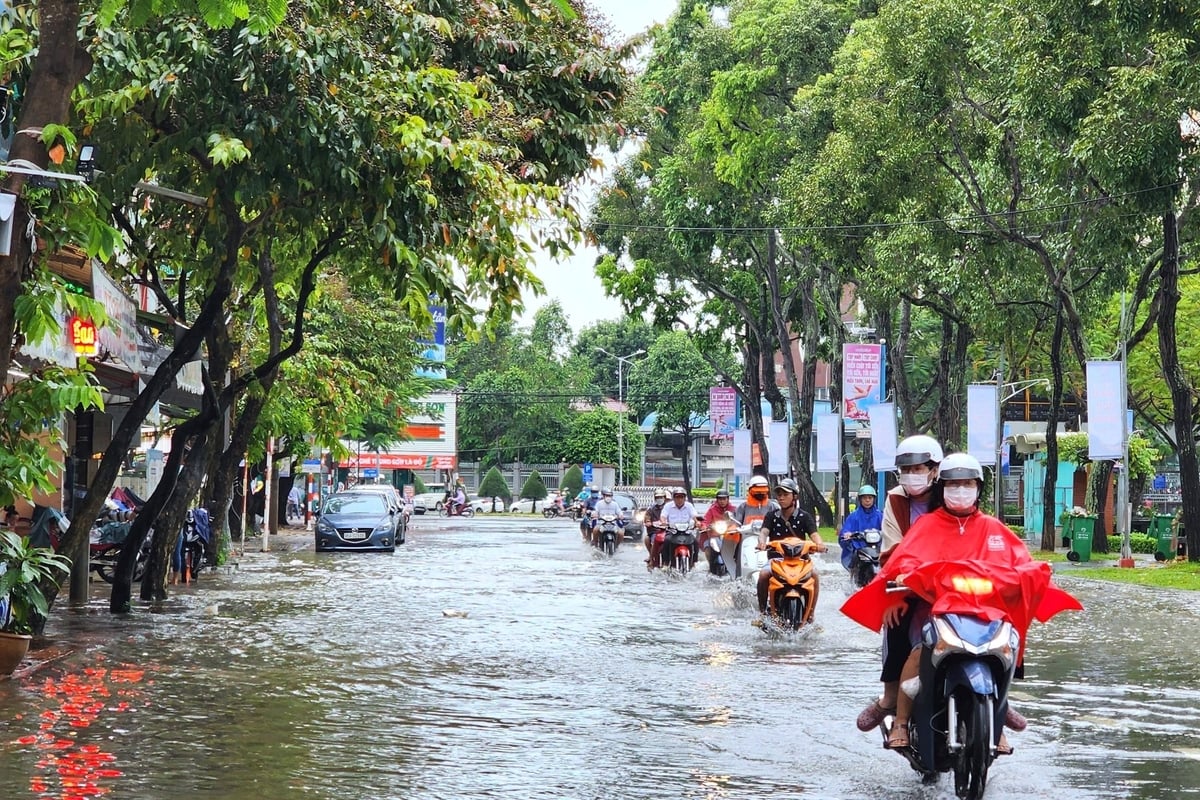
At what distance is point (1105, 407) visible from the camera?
30172 millimetres

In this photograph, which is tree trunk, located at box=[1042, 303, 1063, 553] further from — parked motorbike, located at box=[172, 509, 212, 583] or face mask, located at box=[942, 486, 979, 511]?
face mask, located at box=[942, 486, 979, 511]

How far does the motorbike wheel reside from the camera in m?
7.52

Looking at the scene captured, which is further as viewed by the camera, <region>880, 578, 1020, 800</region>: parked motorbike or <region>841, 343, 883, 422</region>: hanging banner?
<region>841, 343, 883, 422</region>: hanging banner

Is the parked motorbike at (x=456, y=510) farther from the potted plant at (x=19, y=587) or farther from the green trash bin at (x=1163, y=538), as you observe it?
the potted plant at (x=19, y=587)

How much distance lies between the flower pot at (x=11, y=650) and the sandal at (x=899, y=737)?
279 inches

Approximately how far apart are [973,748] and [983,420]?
29898 mm

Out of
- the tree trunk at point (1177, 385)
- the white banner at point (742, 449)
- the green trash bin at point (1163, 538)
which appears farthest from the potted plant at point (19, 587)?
the white banner at point (742, 449)

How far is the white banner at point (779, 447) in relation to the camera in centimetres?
5072

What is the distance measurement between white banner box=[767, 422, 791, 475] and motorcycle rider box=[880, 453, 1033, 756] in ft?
140

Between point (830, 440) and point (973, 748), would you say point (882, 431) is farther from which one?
point (973, 748)

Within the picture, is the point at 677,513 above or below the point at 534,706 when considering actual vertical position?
above

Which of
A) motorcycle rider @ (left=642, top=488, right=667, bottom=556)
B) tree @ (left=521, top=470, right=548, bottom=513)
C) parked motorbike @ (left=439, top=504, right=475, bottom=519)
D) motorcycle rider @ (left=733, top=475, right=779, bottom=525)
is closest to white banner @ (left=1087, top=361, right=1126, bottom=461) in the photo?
motorcycle rider @ (left=642, top=488, right=667, bottom=556)

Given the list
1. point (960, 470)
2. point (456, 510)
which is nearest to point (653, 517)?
point (960, 470)

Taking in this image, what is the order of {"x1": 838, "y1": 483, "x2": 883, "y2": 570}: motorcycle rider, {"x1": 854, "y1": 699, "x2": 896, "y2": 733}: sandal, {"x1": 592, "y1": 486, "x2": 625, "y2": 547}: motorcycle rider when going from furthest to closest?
{"x1": 592, "y1": 486, "x2": 625, "y2": 547}: motorcycle rider
{"x1": 838, "y1": 483, "x2": 883, "y2": 570}: motorcycle rider
{"x1": 854, "y1": 699, "x2": 896, "y2": 733}: sandal
